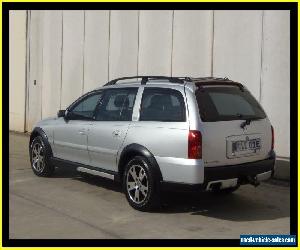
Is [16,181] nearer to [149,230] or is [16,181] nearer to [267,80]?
[149,230]

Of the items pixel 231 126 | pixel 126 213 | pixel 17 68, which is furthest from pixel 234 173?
pixel 17 68

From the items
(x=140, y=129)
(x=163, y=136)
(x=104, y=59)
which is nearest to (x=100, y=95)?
(x=140, y=129)

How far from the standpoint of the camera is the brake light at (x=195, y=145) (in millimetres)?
5590

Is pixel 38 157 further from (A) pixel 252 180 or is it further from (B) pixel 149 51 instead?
(A) pixel 252 180

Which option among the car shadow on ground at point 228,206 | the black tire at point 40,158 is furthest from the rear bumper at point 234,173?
the black tire at point 40,158

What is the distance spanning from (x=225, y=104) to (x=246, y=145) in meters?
0.58

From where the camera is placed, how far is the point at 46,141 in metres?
8.29

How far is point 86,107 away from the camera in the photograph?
300 inches

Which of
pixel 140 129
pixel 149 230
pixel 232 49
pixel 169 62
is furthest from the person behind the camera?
pixel 169 62

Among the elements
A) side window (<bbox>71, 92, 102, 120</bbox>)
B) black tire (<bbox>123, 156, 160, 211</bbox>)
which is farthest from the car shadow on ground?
side window (<bbox>71, 92, 102, 120</bbox>)

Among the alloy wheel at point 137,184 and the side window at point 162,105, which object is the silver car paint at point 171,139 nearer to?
the side window at point 162,105

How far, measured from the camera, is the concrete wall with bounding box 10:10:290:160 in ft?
27.5

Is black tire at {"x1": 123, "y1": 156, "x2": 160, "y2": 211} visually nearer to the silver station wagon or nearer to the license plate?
the silver station wagon

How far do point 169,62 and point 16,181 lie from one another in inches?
164
